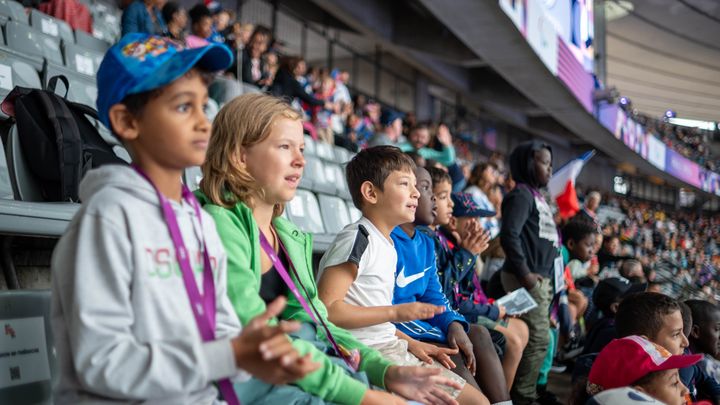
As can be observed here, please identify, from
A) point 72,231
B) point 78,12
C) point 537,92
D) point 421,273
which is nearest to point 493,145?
point 537,92

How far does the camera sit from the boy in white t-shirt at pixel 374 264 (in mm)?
1789

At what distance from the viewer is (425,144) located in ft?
20.3

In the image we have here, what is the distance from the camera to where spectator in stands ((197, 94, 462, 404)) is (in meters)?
1.49

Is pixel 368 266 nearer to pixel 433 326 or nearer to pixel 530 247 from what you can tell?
pixel 433 326

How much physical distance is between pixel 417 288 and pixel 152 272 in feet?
4.45

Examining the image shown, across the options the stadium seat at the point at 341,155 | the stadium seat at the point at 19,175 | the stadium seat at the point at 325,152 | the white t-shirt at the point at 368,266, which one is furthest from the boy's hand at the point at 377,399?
the stadium seat at the point at 341,155

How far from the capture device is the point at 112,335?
100 cm

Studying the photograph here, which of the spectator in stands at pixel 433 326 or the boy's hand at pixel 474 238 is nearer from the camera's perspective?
the spectator in stands at pixel 433 326

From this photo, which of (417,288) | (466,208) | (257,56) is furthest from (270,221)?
(257,56)

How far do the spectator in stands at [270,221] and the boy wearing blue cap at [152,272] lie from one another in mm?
222

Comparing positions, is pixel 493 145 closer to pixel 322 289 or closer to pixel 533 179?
pixel 533 179

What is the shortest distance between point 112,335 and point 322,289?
93cm

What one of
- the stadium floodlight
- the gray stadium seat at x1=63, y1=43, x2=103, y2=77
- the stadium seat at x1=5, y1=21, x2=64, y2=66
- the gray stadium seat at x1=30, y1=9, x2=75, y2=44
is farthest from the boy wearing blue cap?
the stadium floodlight

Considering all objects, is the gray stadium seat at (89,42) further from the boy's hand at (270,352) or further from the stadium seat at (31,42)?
the boy's hand at (270,352)
